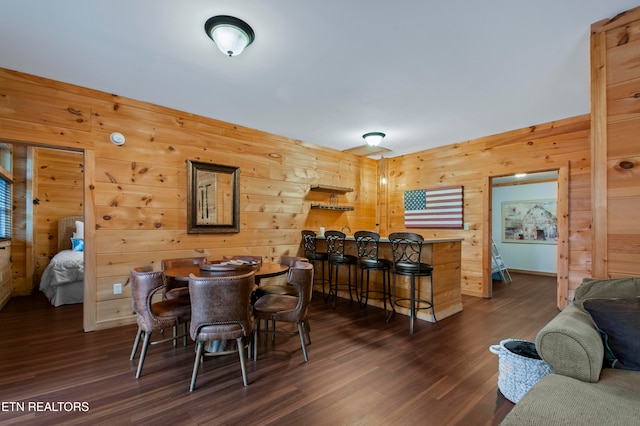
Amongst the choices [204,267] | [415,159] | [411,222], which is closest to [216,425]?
[204,267]

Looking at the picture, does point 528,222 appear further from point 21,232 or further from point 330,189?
point 21,232

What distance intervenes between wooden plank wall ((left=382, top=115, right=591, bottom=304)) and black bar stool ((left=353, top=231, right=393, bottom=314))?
73.3 inches

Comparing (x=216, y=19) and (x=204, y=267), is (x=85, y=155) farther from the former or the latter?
(x=216, y=19)

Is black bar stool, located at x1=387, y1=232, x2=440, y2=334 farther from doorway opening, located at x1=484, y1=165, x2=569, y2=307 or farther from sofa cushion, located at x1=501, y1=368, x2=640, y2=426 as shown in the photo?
doorway opening, located at x1=484, y1=165, x2=569, y2=307

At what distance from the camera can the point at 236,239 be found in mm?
4395

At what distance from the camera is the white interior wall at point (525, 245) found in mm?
6949

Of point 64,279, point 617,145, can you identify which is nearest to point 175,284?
point 64,279

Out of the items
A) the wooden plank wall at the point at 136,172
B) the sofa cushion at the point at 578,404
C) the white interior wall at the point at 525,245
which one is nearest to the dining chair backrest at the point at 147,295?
the wooden plank wall at the point at 136,172

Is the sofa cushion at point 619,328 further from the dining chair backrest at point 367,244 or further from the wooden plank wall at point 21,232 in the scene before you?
the wooden plank wall at point 21,232

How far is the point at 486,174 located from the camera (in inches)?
195

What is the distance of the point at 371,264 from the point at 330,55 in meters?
2.39

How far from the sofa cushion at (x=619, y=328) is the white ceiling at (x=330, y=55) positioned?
1.95 m

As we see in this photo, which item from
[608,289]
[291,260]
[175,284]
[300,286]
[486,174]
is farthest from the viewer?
[486,174]

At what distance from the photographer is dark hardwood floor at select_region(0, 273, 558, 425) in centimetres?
186
